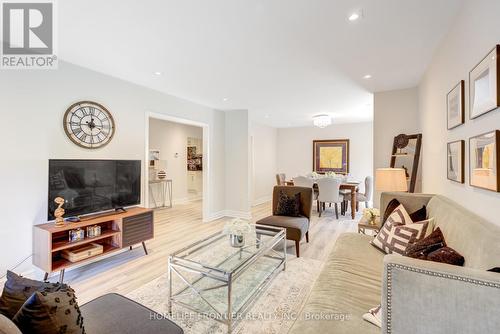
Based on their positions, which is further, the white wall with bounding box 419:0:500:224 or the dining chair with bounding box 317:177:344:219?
the dining chair with bounding box 317:177:344:219

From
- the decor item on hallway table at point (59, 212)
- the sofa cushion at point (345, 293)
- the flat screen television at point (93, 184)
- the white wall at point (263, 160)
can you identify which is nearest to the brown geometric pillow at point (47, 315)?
the sofa cushion at point (345, 293)

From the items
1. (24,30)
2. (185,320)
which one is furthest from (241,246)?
(24,30)

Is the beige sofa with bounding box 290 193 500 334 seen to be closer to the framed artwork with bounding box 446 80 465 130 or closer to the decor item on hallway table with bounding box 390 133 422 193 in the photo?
the framed artwork with bounding box 446 80 465 130

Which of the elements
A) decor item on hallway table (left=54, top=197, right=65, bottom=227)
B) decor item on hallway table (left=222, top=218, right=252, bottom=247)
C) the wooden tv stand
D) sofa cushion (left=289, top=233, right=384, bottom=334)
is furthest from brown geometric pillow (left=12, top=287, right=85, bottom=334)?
decor item on hallway table (left=54, top=197, right=65, bottom=227)

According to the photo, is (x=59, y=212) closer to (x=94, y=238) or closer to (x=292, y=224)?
(x=94, y=238)

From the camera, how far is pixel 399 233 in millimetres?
1941

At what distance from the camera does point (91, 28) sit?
2.00 metres

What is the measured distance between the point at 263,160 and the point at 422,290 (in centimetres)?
643

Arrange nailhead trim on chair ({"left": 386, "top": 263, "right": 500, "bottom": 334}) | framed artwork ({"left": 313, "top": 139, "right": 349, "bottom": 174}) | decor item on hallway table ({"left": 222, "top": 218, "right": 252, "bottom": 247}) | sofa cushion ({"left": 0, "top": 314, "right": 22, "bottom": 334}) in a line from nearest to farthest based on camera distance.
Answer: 1. sofa cushion ({"left": 0, "top": 314, "right": 22, "bottom": 334})
2. nailhead trim on chair ({"left": 386, "top": 263, "right": 500, "bottom": 334})
3. decor item on hallway table ({"left": 222, "top": 218, "right": 252, "bottom": 247})
4. framed artwork ({"left": 313, "top": 139, "right": 349, "bottom": 174})

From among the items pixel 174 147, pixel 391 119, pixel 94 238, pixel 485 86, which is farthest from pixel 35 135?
pixel 391 119

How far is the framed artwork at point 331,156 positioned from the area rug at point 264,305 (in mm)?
4919

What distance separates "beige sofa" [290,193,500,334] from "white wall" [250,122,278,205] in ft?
16.3

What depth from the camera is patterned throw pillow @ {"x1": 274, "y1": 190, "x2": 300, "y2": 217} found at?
339 centimetres

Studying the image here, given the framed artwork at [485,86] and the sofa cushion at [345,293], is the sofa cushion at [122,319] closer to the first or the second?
the sofa cushion at [345,293]
